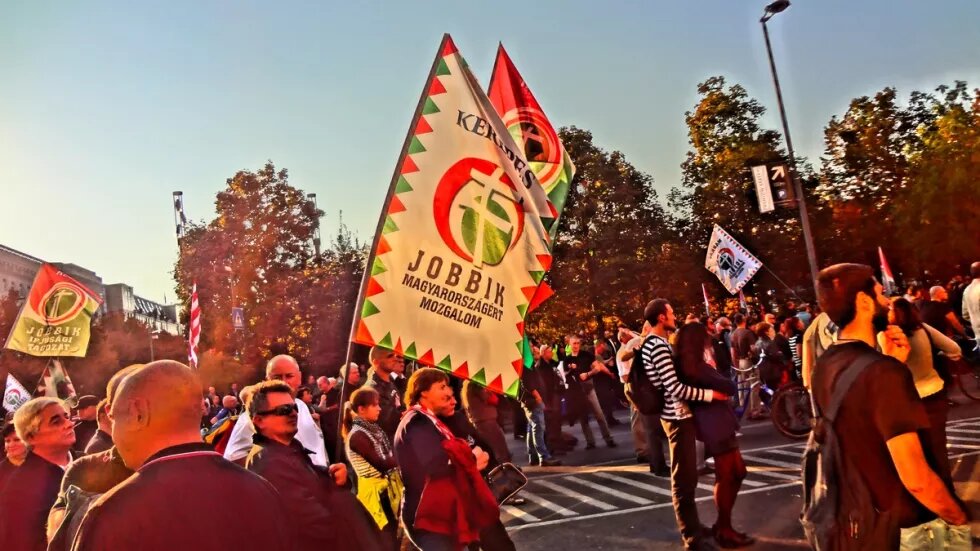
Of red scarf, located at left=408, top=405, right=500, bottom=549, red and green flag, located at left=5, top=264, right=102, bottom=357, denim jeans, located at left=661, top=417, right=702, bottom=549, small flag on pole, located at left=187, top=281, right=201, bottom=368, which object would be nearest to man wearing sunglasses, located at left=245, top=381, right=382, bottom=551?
red scarf, located at left=408, top=405, right=500, bottom=549

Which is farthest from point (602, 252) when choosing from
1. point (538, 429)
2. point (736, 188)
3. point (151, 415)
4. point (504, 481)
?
point (151, 415)

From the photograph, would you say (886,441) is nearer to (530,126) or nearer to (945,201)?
(530,126)

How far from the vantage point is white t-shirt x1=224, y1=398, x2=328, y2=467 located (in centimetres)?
489

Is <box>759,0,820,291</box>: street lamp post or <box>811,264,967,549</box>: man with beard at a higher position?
Result: <box>759,0,820,291</box>: street lamp post

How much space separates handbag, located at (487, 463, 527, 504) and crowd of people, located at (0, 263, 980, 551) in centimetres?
6

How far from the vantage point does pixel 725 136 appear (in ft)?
114

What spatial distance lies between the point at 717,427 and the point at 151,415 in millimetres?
4603

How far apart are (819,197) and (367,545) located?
3577 cm

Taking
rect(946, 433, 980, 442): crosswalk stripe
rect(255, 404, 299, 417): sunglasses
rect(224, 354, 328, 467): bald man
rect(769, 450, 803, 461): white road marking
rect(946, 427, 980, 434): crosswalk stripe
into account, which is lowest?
rect(769, 450, 803, 461): white road marking

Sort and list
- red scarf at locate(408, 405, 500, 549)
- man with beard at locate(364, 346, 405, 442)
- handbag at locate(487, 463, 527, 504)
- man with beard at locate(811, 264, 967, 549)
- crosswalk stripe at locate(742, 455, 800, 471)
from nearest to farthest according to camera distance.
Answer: man with beard at locate(811, 264, 967, 549), red scarf at locate(408, 405, 500, 549), handbag at locate(487, 463, 527, 504), man with beard at locate(364, 346, 405, 442), crosswalk stripe at locate(742, 455, 800, 471)

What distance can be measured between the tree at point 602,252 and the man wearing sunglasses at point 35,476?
28.5 meters

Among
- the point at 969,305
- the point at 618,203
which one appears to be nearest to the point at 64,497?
the point at 969,305

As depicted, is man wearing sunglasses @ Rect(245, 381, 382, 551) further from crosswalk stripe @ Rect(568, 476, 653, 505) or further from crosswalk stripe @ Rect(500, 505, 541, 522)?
crosswalk stripe @ Rect(568, 476, 653, 505)

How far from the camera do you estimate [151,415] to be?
244 cm
